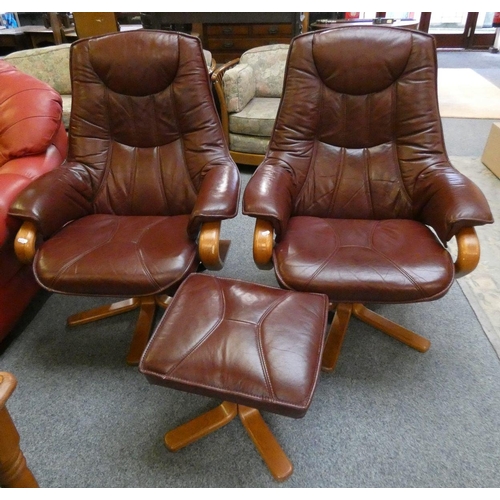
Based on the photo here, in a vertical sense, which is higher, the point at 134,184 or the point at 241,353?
the point at 134,184

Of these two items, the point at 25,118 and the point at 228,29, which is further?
the point at 228,29

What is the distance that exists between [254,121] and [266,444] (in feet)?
6.74

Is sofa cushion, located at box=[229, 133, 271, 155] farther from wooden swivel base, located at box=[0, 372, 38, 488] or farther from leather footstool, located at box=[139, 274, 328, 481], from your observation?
wooden swivel base, located at box=[0, 372, 38, 488]

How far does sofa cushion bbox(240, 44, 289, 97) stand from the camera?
2.91m

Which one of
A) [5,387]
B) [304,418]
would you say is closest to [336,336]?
[304,418]

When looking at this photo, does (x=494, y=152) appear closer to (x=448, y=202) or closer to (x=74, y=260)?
(x=448, y=202)

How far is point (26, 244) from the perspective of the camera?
1.33 metres

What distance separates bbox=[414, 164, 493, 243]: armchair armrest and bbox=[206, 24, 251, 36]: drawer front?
10.3 feet

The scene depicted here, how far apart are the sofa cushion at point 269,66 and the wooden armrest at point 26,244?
7.22 ft

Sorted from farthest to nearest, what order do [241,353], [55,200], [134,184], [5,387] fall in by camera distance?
[134,184] < [55,200] < [241,353] < [5,387]

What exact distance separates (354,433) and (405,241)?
2.29ft

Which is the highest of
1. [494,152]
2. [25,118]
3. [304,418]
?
[25,118]

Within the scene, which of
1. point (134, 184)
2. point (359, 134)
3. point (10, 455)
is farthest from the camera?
point (134, 184)

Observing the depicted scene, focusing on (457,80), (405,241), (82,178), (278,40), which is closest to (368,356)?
(405,241)
